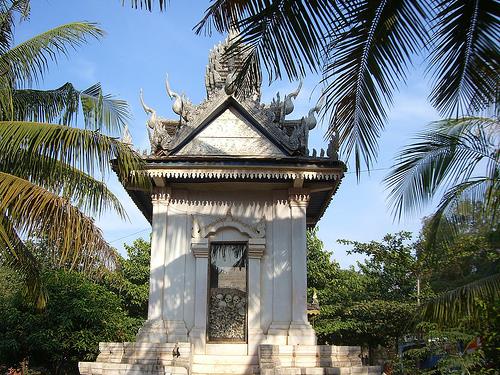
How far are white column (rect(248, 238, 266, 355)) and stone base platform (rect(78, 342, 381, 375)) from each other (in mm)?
317

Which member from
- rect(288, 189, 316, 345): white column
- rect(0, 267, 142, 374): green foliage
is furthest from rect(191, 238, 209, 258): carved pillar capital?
rect(0, 267, 142, 374): green foliage

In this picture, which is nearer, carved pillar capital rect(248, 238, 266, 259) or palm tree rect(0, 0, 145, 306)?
palm tree rect(0, 0, 145, 306)

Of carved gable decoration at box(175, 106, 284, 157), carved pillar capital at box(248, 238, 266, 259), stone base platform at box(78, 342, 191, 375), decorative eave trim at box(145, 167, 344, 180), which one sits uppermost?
carved gable decoration at box(175, 106, 284, 157)

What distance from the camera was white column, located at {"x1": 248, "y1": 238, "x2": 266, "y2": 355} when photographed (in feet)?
36.7

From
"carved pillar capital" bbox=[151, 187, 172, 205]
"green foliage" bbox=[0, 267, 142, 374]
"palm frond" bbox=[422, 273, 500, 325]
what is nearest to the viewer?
"palm frond" bbox=[422, 273, 500, 325]

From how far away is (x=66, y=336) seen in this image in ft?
50.9

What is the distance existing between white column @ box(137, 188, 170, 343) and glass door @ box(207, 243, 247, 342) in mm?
971

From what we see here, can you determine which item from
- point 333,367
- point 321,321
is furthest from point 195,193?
point 321,321

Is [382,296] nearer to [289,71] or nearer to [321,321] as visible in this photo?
[321,321]

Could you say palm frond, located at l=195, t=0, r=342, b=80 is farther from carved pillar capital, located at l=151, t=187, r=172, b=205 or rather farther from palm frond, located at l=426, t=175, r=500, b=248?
carved pillar capital, located at l=151, t=187, r=172, b=205

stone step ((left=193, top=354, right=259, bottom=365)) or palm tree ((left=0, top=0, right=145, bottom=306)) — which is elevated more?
palm tree ((left=0, top=0, right=145, bottom=306))

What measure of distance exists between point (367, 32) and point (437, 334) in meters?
7.32

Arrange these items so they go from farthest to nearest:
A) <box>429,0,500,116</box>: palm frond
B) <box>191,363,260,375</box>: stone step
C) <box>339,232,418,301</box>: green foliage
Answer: <box>339,232,418,301</box>: green foliage, <box>191,363,260,375</box>: stone step, <box>429,0,500,116</box>: palm frond

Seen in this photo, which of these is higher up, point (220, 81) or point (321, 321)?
point (220, 81)
